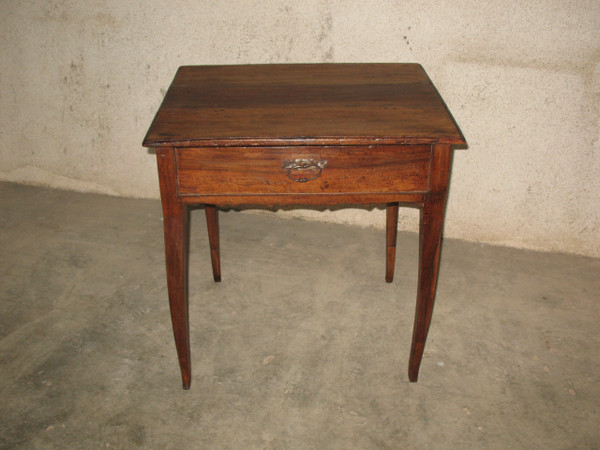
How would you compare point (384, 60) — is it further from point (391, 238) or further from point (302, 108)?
point (302, 108)

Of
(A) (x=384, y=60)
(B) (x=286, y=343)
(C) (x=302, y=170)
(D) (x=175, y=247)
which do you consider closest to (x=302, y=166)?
(C) (x=302, y=170)

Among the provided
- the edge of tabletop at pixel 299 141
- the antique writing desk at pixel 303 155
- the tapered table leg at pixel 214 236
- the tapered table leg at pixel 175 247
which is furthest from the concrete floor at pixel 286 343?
the edge of tabletop at pixel 299 141

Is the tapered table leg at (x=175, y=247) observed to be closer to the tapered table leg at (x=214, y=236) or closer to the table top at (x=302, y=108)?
the table top at (x=302, y=108)

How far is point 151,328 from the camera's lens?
81.4 inches

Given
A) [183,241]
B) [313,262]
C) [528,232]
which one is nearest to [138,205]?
[313,262]

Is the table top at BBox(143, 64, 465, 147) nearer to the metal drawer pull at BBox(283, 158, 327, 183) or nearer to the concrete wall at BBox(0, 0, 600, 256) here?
the metal drawer pull at BBox(283, 158, 327, 183)

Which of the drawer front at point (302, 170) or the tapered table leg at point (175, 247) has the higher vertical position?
the drawer front at point (302, 170)

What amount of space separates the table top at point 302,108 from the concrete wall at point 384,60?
40 centimetres

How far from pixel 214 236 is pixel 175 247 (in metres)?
0.61

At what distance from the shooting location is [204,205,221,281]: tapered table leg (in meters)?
2.16

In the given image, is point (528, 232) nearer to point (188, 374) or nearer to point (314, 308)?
point (314, 308)

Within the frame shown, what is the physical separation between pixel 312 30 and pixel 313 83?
615 millimetres

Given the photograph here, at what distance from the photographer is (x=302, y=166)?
4.97 feet

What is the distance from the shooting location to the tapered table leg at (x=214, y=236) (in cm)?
216
